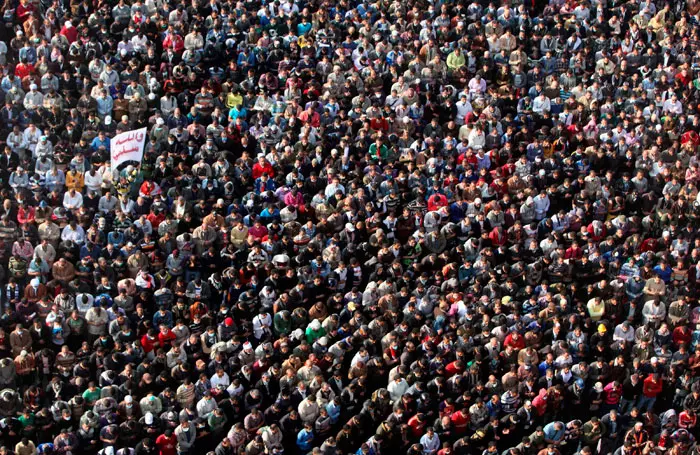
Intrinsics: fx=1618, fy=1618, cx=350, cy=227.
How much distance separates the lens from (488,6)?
149 feet

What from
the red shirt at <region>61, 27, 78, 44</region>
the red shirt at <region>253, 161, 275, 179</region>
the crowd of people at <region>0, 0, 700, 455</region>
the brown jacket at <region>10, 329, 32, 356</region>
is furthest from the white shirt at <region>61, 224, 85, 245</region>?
the red shirt at <region>61, 27, 78, 44</region>

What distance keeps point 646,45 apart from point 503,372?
44.8 feet

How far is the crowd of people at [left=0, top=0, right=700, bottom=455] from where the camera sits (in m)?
33.3

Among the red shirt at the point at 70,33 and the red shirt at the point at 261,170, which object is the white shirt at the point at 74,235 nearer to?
the red shirt at the point at 261,170

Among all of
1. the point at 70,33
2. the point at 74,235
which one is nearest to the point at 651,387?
the point at 74,235

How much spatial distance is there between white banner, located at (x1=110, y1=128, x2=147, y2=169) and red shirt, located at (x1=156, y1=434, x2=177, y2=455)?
853cm

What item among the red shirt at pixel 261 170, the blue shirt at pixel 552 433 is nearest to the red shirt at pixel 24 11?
the red shirt at pixel 261 170

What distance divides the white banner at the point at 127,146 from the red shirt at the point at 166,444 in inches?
336

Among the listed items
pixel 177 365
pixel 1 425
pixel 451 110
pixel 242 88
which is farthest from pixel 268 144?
pixel 1 425

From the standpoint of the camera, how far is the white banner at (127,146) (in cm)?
3853

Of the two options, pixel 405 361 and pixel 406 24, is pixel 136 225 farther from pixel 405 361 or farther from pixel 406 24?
pixel 406 24

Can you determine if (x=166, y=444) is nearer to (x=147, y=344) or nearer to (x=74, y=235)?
(x=147, y=344)

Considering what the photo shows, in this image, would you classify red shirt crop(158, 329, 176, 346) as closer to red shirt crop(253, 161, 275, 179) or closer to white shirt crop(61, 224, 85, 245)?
white shirt crop(61, 224, 85, 245)

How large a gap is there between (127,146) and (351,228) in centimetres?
585
